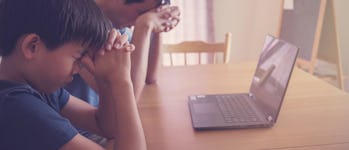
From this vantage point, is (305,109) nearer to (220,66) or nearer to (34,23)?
(220,66)

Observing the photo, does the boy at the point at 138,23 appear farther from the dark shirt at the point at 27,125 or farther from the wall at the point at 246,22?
the wall at the point at 246,22

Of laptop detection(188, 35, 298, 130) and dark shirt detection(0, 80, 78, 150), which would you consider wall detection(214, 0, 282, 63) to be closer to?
laptop detection(188, 35, 298, 130)

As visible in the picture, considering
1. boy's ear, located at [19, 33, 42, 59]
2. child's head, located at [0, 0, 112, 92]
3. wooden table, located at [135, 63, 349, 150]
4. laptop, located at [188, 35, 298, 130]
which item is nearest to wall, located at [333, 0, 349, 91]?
wooden table, located at [135, 63, 349, 150]

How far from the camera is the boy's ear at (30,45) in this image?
72cm

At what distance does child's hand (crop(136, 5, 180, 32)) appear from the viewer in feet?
3.85

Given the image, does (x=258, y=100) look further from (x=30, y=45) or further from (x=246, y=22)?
(x=246, y=22)

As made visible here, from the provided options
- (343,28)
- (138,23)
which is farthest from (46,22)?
(343,28)

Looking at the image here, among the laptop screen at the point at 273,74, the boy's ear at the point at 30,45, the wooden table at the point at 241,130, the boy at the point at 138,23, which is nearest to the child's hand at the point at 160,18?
the boy at the point at 138,23

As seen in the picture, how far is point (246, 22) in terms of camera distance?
3.19 m

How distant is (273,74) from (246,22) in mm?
2223

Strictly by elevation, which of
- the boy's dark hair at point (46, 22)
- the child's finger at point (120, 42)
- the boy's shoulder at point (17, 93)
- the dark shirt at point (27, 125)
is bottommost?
the dark shirt at point (27, 125)

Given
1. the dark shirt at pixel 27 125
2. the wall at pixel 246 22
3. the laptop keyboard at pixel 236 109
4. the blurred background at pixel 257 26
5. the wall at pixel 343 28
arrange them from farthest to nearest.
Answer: the wall at pixel 246 22 < the wall at pixel 343 28 < the blurred background at pixel 257 26 < the laptop keyboard at pixel 236 109 < the dark shirt at pixel 27 125

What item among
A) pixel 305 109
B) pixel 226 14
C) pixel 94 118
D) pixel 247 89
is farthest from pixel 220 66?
pixel 226 14

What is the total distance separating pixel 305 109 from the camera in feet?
3.51
